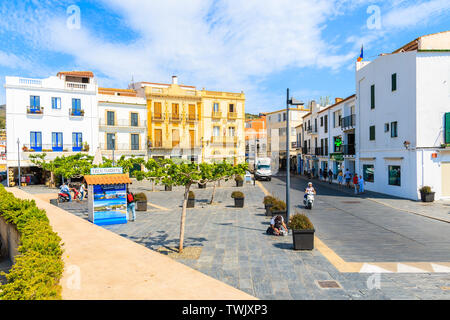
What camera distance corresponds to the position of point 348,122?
3203 cm

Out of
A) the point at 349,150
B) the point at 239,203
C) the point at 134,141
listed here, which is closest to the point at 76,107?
the point at 134,141

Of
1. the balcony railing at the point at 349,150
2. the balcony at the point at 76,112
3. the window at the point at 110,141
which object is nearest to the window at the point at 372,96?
the balcony railing at the point at 349,150

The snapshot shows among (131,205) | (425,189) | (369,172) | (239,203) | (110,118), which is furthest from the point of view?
(110,118)

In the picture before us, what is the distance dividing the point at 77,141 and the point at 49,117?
4.19 metres

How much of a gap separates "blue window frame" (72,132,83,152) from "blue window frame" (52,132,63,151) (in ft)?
4.79

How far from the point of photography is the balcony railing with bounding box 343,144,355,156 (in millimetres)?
31750

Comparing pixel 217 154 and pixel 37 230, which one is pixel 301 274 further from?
pixel 217 154

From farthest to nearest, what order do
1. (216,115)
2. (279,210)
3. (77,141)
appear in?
(216,115)
(77,141)
(279,210)

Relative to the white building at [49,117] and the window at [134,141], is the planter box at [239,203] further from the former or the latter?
the window at [134,141]

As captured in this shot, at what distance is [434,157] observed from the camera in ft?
69.1

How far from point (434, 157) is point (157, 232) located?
19.6 meters

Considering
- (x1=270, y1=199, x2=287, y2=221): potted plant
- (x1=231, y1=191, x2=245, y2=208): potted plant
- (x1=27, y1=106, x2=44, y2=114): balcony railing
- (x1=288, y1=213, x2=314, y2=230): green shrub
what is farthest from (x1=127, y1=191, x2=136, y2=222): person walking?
(x1=27, y1=106, x2=44, y2=114): balcony railing

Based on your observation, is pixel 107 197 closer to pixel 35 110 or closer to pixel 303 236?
pixel 303 236
